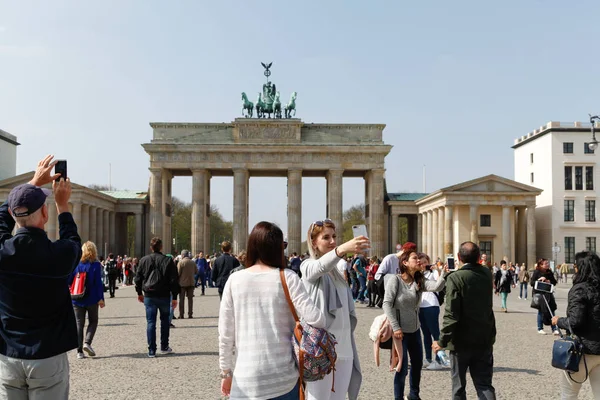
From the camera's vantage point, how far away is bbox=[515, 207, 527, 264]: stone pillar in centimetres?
6159

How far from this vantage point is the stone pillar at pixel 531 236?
59500 mm

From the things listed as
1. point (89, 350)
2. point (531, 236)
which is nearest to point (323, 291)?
point (89, 350)

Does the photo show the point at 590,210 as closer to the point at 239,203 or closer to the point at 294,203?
the point at 294,203

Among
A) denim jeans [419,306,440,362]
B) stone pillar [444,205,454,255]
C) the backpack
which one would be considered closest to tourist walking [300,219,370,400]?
denim jeans [419,306,440,362]

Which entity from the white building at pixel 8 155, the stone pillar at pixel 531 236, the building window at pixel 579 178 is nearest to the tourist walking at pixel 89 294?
the stone pillar at pixel 531 236

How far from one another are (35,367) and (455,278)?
4370mm

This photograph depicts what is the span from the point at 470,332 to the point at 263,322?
3064 millimetres

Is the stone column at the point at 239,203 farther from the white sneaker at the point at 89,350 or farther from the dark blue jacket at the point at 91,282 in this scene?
the dark blue jacket at the point at 91,282

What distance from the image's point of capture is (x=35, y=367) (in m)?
Answer: 4.51

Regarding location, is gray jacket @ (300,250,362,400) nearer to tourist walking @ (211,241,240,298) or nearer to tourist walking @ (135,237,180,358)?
tourist walking @ (135,237,180,358)

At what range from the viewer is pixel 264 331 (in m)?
4.70

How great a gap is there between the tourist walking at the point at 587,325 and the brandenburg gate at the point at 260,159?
184 feet

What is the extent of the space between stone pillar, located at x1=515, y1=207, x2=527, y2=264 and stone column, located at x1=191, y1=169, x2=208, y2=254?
29.2 meters

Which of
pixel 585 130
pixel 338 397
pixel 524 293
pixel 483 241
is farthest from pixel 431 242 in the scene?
pixel 338 397
